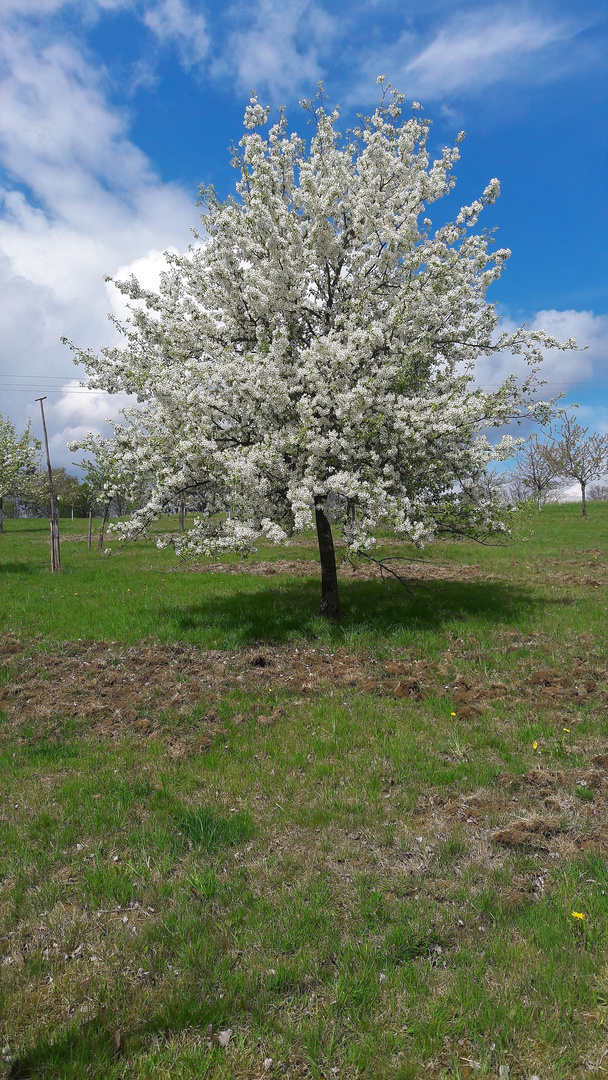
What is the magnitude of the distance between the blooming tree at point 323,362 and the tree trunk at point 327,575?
41mm

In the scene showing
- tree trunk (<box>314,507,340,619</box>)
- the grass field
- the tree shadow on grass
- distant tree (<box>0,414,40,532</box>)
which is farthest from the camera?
distant tree (<box>0,414,40,532</box>)

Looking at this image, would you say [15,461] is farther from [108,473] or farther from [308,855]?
[308,855]

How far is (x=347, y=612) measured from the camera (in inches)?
549

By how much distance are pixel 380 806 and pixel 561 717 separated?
3.70 metres

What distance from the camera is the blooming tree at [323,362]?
11227mm

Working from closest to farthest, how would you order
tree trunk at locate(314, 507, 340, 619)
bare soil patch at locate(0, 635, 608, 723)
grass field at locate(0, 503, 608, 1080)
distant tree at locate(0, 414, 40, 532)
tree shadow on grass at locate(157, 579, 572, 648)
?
1. grass field at locate(0, 503, 608, 1080)
2. bare soil patch at locate(0, 635, 608, 723)
3. tree shadow on grass at locate(157, 579, 572, 648)
4. tree trunk at locate(314, 507, 340, 619)
5. distant tree at locate(0, 414, 40, 532)

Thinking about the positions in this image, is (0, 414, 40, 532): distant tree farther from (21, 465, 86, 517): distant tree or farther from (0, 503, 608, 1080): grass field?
(0, 503, 608, 1080): grass field

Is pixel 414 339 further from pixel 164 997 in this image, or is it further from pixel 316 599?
pixel 164 997

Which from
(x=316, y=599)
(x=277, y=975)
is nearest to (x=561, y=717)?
(x=277, y=975)

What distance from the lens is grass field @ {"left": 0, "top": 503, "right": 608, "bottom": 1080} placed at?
3656mm

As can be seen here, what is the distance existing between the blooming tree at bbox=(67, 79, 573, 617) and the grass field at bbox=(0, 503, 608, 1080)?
3019 mm

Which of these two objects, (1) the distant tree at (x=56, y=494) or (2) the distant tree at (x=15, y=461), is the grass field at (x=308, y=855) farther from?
(2) the distant tree at (x=15, y=461)

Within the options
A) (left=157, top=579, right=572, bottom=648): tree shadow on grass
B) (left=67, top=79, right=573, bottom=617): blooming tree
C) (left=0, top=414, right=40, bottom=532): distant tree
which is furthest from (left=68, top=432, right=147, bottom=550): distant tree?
(left=0, top=414, right=40, bottom=532): distant tree

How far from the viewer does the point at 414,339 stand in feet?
41.2
